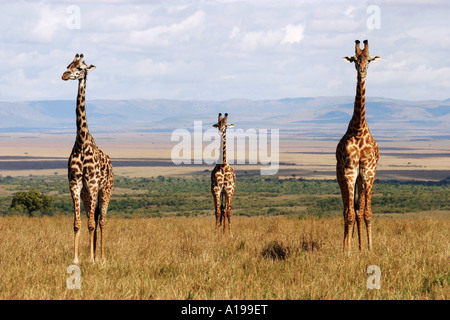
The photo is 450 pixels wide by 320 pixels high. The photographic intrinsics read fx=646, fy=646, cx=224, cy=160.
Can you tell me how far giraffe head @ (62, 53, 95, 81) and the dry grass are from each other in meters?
3.33

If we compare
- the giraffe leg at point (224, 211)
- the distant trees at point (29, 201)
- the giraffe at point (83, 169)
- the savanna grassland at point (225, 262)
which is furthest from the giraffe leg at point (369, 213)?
the distant trees at point (29, 201)

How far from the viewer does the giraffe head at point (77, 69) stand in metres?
11.7

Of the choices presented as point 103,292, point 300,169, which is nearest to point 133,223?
point 103,292

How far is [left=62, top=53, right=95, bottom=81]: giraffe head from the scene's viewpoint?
11.7 meters

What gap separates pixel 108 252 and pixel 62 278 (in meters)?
2.87

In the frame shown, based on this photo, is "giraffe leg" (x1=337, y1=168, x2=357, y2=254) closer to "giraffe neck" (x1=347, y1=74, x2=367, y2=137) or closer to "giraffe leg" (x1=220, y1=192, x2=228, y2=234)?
"giraffe neck" (x1=347, y1=74, x2=367, y2=137)

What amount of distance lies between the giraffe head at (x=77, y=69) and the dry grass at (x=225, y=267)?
333cm

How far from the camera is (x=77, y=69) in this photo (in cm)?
1184

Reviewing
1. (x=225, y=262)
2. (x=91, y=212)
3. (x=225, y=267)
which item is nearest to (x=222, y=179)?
(x=91, y=212)

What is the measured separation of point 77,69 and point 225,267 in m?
4.52

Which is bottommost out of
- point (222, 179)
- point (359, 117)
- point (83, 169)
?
point (222, 179)

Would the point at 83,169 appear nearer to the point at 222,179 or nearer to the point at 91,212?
the point at 91,212

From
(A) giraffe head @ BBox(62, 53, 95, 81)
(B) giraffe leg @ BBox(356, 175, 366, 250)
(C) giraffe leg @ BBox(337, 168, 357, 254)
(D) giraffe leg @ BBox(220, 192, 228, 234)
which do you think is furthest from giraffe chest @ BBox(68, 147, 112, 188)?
(D) giraffe leg @ BBox(220, 192, 228, 234)

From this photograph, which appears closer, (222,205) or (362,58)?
(362,58)
